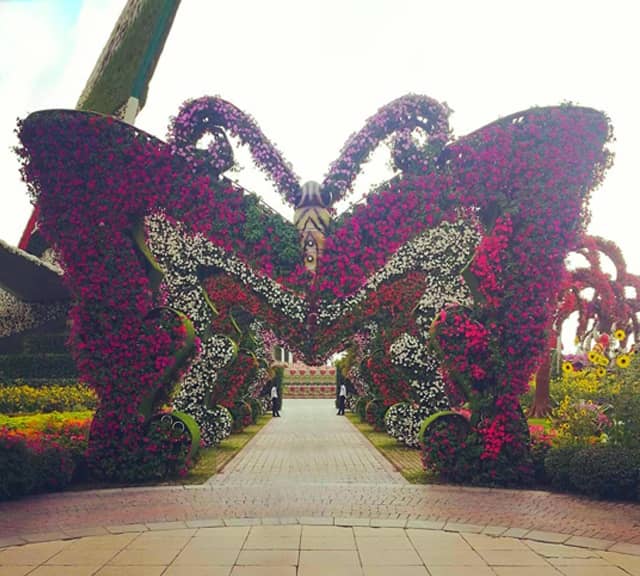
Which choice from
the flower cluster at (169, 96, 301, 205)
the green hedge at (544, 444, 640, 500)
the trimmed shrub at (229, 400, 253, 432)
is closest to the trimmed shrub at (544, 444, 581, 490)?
the green hedge at (544, 444, 640, 500)

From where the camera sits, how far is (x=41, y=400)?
1669cm

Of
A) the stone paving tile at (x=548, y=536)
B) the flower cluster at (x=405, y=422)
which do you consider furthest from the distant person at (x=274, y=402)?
the stone paving tile at (x=548, y=536)

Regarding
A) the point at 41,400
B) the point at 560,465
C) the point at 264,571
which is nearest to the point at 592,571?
the point at 264,571

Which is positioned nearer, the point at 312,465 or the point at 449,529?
the point at 449,529

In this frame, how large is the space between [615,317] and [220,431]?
69.5 ft

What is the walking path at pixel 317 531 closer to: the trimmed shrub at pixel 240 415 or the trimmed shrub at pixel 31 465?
the trimmed shrub at pixel 31 465

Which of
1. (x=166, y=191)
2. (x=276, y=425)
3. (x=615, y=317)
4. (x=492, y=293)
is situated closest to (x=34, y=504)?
(x=166, y=191)

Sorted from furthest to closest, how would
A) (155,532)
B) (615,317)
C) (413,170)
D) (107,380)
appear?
1. (615,317)
2. (413,170)
3. (107,380)
4. (155,532)

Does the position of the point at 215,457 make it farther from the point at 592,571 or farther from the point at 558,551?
the point at 592,571

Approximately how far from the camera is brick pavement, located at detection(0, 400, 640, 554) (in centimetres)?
607

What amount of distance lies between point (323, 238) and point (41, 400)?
11367mm

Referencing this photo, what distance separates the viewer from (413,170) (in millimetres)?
9133

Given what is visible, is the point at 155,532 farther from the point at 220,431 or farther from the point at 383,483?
the point at 220,431

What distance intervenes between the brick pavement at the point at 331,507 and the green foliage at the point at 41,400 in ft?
30.0
